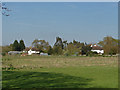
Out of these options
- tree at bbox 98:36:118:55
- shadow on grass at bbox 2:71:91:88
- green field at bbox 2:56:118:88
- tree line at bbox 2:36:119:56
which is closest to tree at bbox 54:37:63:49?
tree line at bbox 2:36:119:56

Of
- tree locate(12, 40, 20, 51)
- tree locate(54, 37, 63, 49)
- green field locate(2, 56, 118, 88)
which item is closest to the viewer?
green field locate(2, 56, 118, 88)

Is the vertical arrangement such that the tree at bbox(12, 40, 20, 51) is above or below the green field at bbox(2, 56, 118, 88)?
above

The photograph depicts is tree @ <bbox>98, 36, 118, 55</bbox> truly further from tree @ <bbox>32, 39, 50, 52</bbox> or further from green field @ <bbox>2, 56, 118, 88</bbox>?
green field @ <bbox>2, 56, 118, 88</bbox>

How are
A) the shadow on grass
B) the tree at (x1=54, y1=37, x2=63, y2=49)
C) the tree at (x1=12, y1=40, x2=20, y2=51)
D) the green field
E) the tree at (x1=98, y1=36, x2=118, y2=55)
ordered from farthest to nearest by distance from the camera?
the tree at (x1=12, y1=40, x2=20, y2=51), the tree at (x1=54, y1=37, x2=63, y2=49), the tree at (x1=98, y1=36, x2=118, y2=55), the green field, the shadow on grass

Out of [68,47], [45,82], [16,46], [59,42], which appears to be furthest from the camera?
[16,46]

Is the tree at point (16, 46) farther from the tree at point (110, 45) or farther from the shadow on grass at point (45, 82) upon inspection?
the shadow on grass at point (45, 82)

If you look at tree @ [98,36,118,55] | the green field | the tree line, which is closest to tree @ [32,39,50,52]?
the tree line

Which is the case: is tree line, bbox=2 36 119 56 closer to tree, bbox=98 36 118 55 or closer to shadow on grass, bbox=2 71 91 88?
tree, bbox=98 36 118 55

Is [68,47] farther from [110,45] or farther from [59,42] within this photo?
[110,45]

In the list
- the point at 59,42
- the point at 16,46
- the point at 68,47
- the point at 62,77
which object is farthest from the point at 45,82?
the point at 16,46

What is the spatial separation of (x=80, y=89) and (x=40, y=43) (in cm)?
7681

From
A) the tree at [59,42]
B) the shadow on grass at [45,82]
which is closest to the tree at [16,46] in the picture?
the tree at [59,42]

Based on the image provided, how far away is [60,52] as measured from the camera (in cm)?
5875

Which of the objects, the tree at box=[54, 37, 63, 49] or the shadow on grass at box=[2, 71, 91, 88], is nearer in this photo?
the shadow on grass at box=[2, 71, 91, 88]
